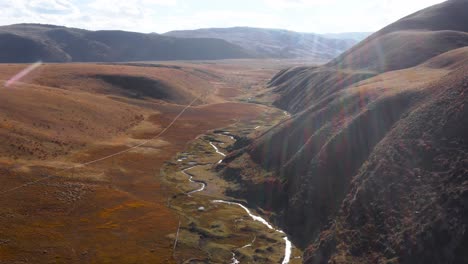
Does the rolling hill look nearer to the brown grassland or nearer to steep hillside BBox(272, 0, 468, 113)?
the brown grassland

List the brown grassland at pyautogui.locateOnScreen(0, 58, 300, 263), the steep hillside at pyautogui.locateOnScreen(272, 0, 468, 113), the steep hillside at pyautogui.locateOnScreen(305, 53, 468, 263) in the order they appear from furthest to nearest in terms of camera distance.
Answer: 1. the steep hillside at pyautogui.locateOnScreen(272, 0, 468, 113)
2. the brown grassland at pyautogui.locateOnScreen(0, 58, 300, 263)
3. the steep hillside at pyautogui.locateOnScreen(305, 53, 468, 263)

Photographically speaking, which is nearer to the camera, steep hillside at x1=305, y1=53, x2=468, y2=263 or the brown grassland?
steep hillside at x1=305, y1=53, x2=468, y2=263

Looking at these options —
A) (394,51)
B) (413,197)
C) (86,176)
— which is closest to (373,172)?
(413,197)

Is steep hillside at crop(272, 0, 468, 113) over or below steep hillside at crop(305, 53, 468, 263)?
over

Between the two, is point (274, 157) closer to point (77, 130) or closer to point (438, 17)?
point (77, 130)

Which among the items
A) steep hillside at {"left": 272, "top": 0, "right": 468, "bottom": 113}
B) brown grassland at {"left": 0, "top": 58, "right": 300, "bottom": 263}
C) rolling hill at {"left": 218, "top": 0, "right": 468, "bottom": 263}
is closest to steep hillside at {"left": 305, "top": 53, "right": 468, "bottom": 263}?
rolling hill at {"left": 218, "top": 0, "right": 468, "bottom": 263}

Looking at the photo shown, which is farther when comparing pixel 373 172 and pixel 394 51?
pixel 394 51

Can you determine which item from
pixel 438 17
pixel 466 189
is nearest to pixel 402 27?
pixel 438 17

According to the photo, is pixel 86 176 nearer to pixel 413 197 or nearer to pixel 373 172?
pixel 373 172

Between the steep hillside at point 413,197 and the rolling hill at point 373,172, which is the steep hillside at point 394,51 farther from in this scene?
the steep hillside at point 413,197
